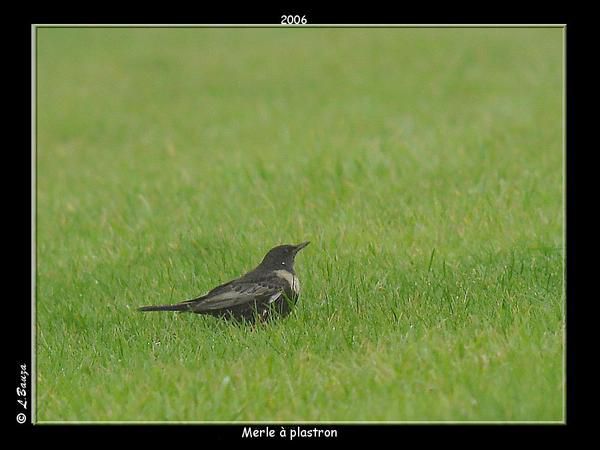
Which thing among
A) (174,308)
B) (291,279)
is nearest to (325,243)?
(291,279)

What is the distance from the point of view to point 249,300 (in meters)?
6.75

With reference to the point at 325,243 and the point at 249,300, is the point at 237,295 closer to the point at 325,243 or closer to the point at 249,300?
the point at 249,300

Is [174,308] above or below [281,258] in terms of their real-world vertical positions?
below

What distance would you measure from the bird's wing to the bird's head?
Answer: 0.25m

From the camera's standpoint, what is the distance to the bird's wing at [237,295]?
670 centimetres

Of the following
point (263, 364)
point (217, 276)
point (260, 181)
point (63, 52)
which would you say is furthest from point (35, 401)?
point (63, 52)

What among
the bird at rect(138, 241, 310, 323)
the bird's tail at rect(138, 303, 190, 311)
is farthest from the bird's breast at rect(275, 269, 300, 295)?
the bird's tail at rect(138, 303, 190, 311)

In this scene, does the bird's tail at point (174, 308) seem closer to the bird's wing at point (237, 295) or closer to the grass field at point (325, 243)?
the bird's wing at point (237, 295)

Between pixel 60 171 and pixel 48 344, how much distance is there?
8031mm

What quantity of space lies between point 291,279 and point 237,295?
1.64 feet

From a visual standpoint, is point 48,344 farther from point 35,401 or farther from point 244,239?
point 244,239

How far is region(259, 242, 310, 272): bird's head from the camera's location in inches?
279

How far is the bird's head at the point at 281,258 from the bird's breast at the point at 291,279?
0.06 m

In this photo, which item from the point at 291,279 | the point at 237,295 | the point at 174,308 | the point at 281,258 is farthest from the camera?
the point at 281,258
